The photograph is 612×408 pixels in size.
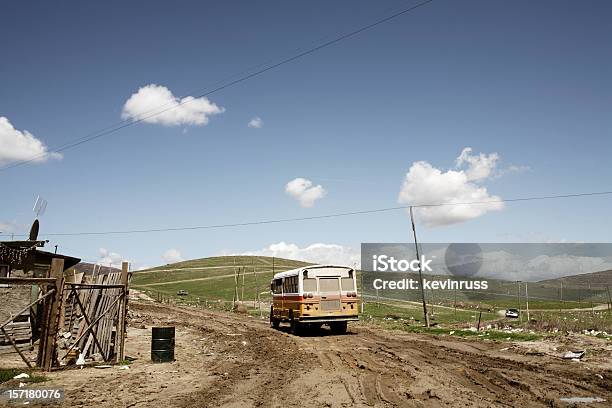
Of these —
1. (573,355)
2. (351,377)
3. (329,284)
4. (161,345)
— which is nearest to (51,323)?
(161,345)

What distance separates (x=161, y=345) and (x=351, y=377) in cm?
626

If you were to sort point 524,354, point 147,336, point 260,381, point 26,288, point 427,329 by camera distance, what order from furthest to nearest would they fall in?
point 427,329 < point 147,336 < point 26,288 < point 524,354 < point 260,381

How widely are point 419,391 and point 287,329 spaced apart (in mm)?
19030

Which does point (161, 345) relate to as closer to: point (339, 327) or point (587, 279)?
point (339, 327)

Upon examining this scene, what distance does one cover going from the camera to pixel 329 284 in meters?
22.9

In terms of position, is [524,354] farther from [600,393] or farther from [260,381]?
[260,381]

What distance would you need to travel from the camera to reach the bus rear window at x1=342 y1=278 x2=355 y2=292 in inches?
908

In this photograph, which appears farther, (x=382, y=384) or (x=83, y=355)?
(x=83, y=355)

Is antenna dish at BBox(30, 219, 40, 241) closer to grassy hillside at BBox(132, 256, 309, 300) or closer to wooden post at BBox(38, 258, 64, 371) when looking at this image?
wooden post at BBox(38, 258, 64, 371)

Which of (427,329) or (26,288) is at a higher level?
(26,288)

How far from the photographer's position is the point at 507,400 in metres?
9.15

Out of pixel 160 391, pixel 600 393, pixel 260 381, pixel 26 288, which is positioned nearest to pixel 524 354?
pixel 600 393

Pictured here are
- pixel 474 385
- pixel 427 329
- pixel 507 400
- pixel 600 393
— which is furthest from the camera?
pixel 427 329

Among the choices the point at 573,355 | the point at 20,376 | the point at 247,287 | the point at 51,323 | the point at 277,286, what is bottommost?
the point at 573,355
